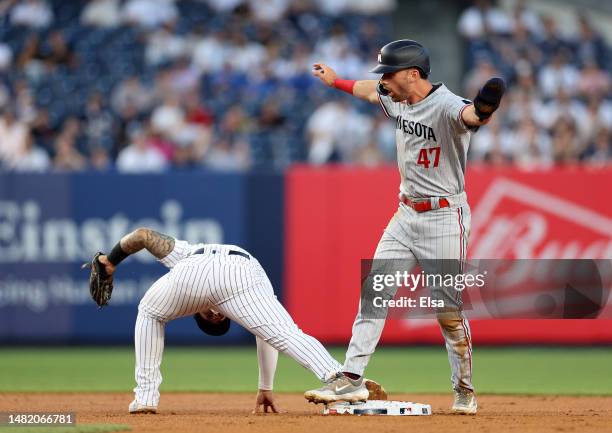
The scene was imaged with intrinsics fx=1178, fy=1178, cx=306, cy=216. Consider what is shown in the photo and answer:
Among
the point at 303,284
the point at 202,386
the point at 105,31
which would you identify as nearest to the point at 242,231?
the point at 303,284

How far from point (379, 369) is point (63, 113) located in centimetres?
651

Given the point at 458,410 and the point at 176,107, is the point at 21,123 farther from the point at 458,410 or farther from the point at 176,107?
the point at 458,410

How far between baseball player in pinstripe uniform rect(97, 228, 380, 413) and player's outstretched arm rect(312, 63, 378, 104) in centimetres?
128

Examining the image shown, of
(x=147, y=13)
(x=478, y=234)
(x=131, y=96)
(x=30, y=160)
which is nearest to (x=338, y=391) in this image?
(x=478, y=234)

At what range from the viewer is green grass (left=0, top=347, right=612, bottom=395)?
10.1 metres

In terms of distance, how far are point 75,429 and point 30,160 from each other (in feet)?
27.7

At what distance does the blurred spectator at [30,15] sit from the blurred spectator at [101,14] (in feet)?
1.82

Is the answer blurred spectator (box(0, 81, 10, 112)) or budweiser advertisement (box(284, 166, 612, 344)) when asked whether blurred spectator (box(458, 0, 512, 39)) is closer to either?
budweiser advertisement (box(284, 166, 612, 344))

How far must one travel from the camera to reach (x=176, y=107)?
52.1ft

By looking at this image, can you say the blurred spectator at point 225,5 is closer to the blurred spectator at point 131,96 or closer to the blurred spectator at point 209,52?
the blurred spectator at point 209,52

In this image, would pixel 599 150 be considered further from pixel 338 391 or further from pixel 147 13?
pixel 338 391

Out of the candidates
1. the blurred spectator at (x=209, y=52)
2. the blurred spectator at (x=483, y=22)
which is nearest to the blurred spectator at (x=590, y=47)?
the blurred spectator at (x=483, y=22)

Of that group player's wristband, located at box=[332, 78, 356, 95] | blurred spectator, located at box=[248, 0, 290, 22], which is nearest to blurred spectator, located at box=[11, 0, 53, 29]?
blurred spectator, located at box=[248, 0, 290, 22]

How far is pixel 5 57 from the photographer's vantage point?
16609 mm
